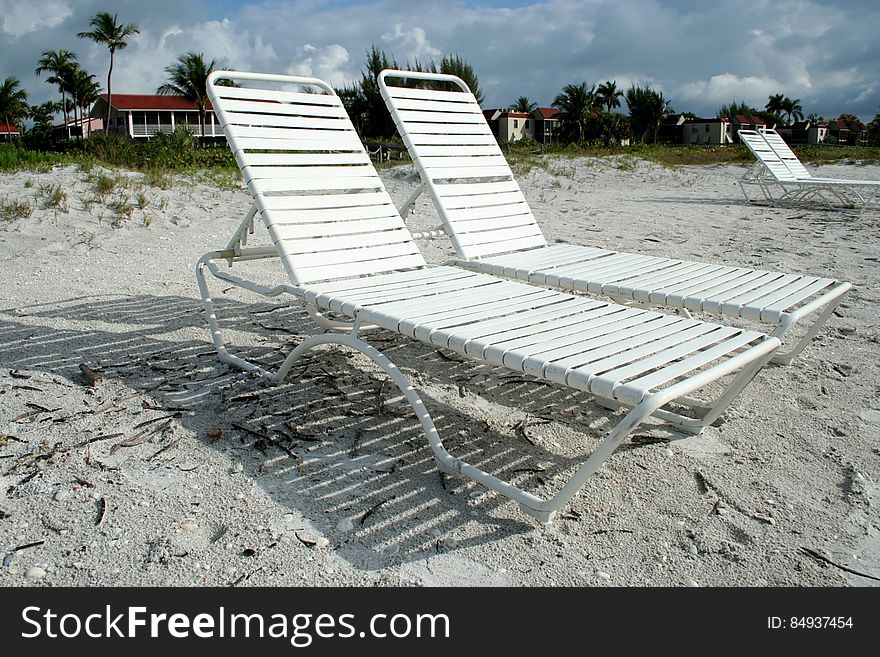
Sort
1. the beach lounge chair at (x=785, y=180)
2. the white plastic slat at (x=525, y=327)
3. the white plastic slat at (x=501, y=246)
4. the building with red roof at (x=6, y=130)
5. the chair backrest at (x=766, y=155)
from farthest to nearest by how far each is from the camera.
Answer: the building with red roof at (x=6, y=130) < the chair backrest at (x=766, y=155) < the beach lounge chair at (x=785, y=180) < the white plastic slat at (x=501, y=246) < the white plastic slat at (x=525, y=327)

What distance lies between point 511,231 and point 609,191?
736 cm

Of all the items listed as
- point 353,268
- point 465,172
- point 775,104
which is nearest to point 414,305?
point 353,268

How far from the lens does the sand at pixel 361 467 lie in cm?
192

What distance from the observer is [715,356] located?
2.19 m

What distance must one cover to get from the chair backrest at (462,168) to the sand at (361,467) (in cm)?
79

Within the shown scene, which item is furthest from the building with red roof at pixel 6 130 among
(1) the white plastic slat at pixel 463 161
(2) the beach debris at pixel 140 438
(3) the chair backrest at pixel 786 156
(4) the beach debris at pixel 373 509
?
(4) the beach debris at pixel 373 509

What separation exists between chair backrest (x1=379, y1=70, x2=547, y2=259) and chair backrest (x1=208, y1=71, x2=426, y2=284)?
13.4 inches

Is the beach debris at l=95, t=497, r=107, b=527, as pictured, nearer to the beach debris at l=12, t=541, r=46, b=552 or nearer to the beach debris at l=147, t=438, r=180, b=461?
the beach debris at l=12, t=541, r=46, b=552

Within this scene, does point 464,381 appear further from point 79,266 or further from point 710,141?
point 710,141

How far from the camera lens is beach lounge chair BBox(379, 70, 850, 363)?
290 centimetres

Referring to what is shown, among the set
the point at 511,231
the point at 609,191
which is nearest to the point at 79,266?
the point at 511,231

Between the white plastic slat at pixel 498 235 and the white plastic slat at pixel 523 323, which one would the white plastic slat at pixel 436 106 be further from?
the white plastic slat at pixel 523 323

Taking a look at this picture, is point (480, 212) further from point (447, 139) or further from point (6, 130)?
point (6, 130)

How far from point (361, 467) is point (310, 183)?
161 cm
